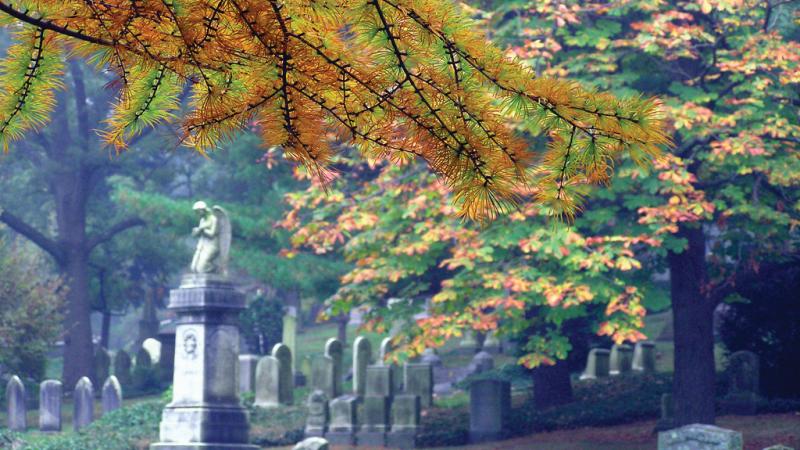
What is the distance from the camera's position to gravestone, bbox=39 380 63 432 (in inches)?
986

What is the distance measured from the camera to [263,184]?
30719 millimetres

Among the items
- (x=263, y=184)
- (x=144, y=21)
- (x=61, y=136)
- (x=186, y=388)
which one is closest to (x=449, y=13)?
(x=144, y=21)

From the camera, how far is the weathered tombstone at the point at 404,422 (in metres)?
21.1

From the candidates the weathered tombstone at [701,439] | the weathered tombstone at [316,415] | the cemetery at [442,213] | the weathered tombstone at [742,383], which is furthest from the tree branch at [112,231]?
the weathered tombstone at [701,439]

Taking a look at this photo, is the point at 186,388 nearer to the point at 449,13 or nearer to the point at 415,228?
the point at 415,228

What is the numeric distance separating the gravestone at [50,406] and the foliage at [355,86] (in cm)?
2045

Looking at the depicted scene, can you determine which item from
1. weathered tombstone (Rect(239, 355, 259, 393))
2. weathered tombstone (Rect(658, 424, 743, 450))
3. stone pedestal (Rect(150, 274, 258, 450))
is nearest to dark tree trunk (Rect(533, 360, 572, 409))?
stone pedestal (Rect(150, 274, 258, 450))

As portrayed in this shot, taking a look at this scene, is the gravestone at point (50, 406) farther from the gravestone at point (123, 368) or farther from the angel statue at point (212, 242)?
the gravestone at point (123, 368)

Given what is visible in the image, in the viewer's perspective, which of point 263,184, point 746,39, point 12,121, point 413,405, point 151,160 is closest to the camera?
point 12,121

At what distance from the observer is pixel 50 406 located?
82.2 feet

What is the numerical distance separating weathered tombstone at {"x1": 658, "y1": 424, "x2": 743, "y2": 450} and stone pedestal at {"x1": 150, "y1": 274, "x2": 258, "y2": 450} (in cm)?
805

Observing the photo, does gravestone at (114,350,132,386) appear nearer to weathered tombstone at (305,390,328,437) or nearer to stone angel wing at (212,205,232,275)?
weathered tombstone at (305,390,328,437)

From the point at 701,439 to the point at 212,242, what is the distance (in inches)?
388

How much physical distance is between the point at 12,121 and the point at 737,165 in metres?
12.1
